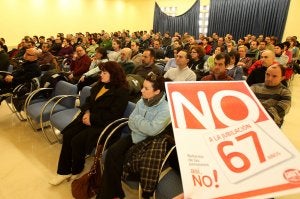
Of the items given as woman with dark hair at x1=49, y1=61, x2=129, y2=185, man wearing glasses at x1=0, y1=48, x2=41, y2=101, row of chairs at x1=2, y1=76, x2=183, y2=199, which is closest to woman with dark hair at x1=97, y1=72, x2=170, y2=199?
row of chairs at x1=2, y1=76, x2=183, y2=199

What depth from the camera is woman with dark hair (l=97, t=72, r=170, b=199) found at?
6.02 feet

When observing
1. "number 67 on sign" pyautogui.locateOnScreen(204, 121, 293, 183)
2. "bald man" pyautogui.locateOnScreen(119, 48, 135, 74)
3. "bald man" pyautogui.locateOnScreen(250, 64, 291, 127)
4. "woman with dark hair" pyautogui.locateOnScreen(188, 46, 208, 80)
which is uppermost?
"number 67 on sign" pyautogui.locateOnScreen(204, 121, 293, 183)

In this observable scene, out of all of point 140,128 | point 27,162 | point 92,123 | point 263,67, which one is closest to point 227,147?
point 140,128

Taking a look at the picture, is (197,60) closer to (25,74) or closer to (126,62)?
(126,62)

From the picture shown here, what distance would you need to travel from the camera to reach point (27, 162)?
266cm

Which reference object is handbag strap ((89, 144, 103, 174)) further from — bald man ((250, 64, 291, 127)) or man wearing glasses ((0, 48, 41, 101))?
man wearing glasses ((0, 48, 41, 101))

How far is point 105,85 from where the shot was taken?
8.14 feet

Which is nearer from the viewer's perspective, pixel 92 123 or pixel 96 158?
pixel 96 158

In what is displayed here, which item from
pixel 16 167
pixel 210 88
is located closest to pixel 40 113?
pixel 16 167

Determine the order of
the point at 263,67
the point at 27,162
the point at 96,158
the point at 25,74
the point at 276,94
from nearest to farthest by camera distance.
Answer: the point at 96,158 < the point at 276,94 < the point at 27,162 < the point at 263,67 < the point at 25,74

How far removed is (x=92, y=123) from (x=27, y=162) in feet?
3.12

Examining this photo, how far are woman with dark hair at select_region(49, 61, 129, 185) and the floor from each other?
142 millimetres

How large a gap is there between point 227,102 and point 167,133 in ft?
3.48

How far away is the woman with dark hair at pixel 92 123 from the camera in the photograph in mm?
2254
